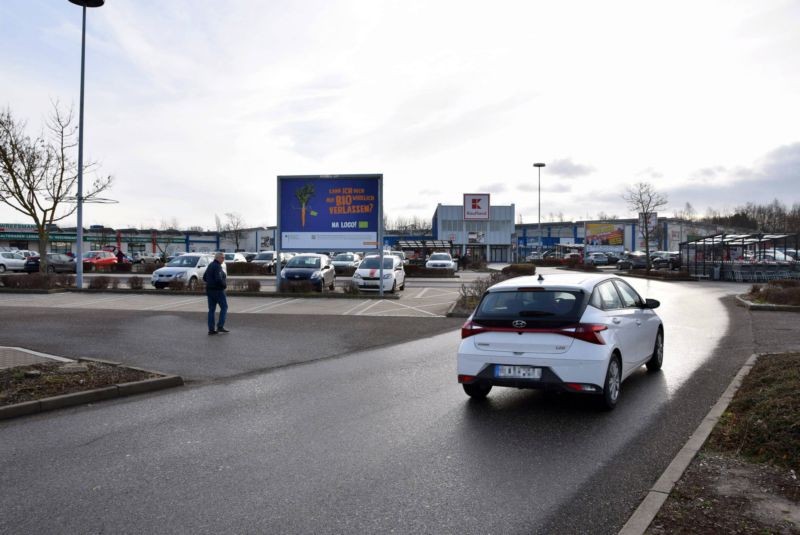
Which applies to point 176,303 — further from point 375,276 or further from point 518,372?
point 518,372

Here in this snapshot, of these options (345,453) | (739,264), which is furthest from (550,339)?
(739,264)

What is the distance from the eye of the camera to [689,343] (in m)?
11.6

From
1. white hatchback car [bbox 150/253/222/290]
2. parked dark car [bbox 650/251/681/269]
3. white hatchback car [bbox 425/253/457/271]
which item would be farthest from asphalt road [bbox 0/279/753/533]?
parked dark car [bbox 650/251/681/269]

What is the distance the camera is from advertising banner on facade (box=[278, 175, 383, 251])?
22.9 meters

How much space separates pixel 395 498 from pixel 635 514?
1608 mm

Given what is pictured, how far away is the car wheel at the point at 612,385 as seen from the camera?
6.54 m

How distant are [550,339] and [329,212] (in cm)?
1753

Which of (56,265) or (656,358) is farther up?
(56,265)

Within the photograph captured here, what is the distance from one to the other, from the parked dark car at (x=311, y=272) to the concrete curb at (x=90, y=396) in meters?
14.7

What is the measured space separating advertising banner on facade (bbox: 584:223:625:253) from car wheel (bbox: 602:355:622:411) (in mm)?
66635

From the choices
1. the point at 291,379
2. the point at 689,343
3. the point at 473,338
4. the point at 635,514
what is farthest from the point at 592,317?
the point at 689,343

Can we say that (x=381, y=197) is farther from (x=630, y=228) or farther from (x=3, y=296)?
(x=630, y=228)

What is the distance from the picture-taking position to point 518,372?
6.58 m

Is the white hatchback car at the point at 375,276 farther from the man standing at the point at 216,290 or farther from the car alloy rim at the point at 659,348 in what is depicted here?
the car alloy rim at the point at 659,348
